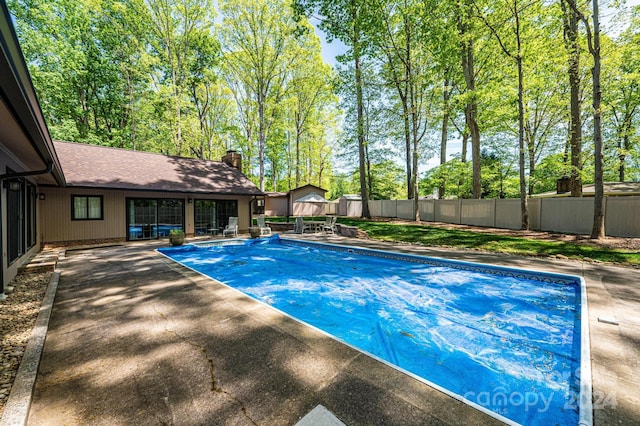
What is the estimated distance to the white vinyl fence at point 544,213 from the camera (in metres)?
10.1

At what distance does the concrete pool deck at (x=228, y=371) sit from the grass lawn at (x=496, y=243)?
4309 mm

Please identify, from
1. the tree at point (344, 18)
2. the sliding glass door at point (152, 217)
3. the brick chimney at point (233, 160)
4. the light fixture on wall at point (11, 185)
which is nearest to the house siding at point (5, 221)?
the light fixture on wall at point (11, 185)

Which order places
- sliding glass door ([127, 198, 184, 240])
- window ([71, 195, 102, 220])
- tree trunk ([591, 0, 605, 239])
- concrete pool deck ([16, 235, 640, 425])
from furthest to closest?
sliding glass door ([127, 198, 184, 240])
window ([71, 195, 102, 220])
tree trunk ([591, 0, 605, 239])
concrete pool deck ([16, 235, 640, 425])

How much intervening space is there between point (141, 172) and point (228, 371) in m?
12.8

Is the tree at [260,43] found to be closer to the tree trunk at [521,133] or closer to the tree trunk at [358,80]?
the tree trunk at [358,80]

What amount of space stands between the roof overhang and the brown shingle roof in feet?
20.4

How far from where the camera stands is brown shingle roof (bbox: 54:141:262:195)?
10561mm

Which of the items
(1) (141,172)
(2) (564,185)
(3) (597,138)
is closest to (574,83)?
(3) (597,138)

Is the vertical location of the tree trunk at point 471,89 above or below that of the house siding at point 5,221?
above

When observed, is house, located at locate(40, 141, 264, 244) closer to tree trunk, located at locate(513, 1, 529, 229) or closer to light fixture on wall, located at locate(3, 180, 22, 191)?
light fixture on wall, located at locate(3, 180, 22, 191)

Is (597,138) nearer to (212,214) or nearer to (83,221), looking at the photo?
(212,214)

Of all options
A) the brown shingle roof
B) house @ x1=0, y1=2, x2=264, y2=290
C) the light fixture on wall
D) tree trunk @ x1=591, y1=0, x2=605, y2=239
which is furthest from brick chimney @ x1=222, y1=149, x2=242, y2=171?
tree trunk @ x1=591, y1=0, x2=605, y2=239

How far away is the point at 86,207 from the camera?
10.5 meters

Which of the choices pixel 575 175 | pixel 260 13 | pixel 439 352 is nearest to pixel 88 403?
pixel 439 352
